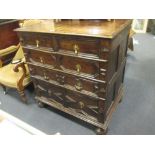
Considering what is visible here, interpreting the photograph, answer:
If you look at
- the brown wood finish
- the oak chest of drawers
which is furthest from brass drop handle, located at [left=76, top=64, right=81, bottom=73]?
the brown wood finish

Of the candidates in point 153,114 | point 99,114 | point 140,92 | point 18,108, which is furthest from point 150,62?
point 18,108

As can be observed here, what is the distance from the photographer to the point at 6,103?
2289mm

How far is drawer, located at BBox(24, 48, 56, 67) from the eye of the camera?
5.23ft

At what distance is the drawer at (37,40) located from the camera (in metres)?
1.47

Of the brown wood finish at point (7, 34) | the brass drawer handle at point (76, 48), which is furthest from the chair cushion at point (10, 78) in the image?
the brass drawer handle at point (76, 48)

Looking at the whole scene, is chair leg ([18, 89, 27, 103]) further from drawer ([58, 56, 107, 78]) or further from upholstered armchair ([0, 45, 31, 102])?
drawer ([58, 56, 107, 78])

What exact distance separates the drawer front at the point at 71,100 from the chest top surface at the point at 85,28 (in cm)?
63

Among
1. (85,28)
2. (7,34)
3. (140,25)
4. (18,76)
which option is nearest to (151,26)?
(140,25)

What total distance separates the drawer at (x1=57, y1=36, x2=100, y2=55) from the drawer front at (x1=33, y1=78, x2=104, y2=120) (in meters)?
0.50

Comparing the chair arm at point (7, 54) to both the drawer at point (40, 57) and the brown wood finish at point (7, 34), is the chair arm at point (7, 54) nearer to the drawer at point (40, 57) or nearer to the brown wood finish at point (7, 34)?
the brown wood finish at point (7, 34)

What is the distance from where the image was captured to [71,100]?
1.75 m

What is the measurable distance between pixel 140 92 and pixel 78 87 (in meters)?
1.18

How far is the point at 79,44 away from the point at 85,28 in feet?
0.59
